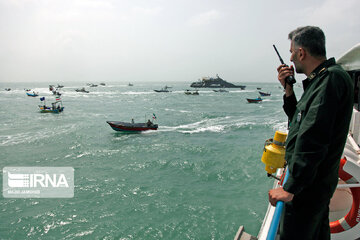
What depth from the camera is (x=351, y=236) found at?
301 centimetres

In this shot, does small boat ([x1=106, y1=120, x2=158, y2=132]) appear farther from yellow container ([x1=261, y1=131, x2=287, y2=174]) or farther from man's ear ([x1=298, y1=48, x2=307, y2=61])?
man's ear ([x1=298, y1=48, x2=307, y2=61])

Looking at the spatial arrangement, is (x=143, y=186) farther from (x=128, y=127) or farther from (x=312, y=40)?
(x=128, y=127)

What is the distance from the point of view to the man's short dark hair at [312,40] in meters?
1.67

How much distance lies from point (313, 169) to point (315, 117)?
0.35 metres

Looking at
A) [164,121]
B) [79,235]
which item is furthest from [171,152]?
[164,121]

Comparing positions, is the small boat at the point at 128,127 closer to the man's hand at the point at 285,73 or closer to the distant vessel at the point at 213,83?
the man's hand at the point at 285,73

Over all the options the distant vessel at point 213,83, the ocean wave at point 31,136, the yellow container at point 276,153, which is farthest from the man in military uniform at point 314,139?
the distant vessel at point 213,83

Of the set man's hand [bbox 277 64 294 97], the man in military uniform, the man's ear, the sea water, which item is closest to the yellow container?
man's hand [bbox 277 64 294 97]

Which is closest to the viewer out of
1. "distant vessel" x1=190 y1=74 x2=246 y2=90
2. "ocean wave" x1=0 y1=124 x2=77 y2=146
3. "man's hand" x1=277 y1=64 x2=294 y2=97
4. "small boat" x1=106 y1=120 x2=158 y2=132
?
"man's hand" x1=277 y1=64 x2=294 y2=97

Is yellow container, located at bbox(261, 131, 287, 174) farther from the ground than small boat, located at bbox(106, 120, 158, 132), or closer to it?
farther from the ground

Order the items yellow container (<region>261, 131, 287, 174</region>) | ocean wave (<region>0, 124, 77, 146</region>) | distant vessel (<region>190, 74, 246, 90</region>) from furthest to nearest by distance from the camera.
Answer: distant vessel (<region>190, 74, 246, 90</region>) < ocean wave (<region>0, 124, 77, 146</region>) < yellow container (<region>261, 131, 287, 174</region>)

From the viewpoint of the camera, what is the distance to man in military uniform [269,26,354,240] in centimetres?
149

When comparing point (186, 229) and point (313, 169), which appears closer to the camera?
point (313, 169)

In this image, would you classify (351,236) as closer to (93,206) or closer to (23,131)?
(93,206)
